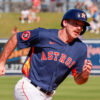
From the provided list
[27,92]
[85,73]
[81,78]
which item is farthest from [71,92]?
[27,92]

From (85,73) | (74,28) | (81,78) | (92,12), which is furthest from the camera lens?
(92,12)

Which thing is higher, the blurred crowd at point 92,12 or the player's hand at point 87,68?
the player's hand at point 87,68

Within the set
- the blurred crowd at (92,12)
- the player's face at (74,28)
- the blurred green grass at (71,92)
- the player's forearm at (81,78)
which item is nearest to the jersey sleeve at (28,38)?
the player's face at (74,28)

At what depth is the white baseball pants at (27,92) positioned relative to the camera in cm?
548

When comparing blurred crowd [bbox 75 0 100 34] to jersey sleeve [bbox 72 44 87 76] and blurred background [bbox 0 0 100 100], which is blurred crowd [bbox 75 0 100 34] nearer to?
blurred background [bbox 0 0 100 100]

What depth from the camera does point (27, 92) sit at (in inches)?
216

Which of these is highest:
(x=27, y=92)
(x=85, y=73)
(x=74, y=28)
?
(x=74, y=28)

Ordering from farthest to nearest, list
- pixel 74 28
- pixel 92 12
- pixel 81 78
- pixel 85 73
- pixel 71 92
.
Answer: pixel 92 12
pixel 71 92
pixel 81 78
pixel 85 73
pixel 74 28

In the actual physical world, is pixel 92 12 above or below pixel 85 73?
below

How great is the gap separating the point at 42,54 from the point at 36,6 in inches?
1040

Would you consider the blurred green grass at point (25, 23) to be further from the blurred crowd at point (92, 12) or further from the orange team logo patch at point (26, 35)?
the orange team logo patch at point (26, 35)

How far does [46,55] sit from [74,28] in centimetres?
58

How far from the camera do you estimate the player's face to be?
214 inches

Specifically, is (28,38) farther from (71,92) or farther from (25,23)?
(25,23)
